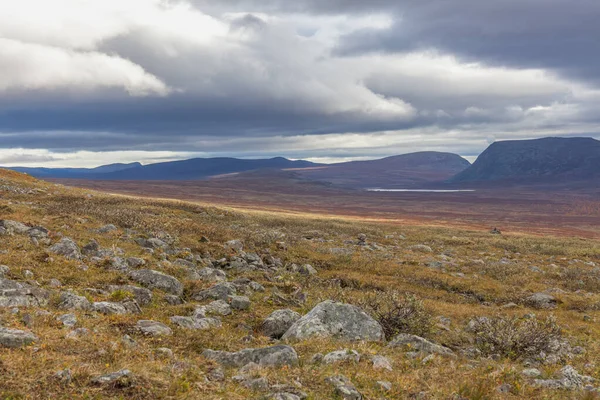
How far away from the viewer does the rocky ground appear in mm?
7070

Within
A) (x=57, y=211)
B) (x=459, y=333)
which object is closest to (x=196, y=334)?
(x=459, y=333)

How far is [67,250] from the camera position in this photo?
601 inches

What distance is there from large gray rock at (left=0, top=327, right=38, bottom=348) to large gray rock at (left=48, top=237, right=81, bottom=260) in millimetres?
7735

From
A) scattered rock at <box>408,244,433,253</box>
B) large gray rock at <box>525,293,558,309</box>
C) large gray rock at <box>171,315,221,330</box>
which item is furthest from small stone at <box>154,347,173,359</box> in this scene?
scattered rock at <box>408,244,433,253</box>

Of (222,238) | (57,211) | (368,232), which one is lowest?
(368,232)

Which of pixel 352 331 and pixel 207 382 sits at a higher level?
pixel 207 382

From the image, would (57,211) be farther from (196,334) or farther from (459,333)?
(459,333)

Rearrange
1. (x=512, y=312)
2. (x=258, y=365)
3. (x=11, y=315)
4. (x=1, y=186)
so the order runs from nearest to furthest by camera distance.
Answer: (x=258, y=365), (x=11, y=315), (x=512, y=312), (x=1, y=186)

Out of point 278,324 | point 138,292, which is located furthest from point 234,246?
point 278,324

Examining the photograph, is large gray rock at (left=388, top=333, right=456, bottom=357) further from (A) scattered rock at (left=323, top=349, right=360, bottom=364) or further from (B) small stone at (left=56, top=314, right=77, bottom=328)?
(B) small stone at (left=56, top=314, right=77, bottom=328)

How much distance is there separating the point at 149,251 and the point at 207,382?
12588mm

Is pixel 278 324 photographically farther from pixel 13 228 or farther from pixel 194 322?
pixel 13 228

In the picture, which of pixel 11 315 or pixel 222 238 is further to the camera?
pixel 222 238

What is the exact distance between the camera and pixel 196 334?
32.3ft
